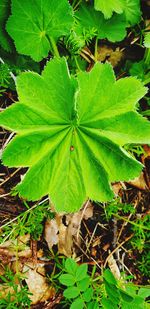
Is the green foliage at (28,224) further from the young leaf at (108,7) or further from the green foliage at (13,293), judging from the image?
the young leaf at (108,7)

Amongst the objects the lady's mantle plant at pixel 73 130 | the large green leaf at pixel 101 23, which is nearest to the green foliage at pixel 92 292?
the lady's mantle plant at pixel 73 130

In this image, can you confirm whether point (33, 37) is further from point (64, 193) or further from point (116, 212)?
point (116, 212)

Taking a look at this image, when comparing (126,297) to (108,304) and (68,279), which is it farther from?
(68,279)

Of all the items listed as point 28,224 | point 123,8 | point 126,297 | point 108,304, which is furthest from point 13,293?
point 123,8

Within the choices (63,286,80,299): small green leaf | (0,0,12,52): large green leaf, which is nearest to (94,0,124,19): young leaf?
(0,0,12,52): large green leaf

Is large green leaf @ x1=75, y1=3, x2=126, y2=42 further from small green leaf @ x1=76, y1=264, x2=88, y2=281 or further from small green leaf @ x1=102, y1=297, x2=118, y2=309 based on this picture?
small green leaf @ x1=102, y1=297, x2=118, y2=309

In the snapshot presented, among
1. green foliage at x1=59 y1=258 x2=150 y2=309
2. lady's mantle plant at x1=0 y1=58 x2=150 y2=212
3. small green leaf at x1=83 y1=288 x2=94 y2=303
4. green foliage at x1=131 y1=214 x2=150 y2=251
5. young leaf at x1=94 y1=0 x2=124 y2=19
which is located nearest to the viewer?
lady's mantle plant at x1=0 y1=58 x2=150 y2=212

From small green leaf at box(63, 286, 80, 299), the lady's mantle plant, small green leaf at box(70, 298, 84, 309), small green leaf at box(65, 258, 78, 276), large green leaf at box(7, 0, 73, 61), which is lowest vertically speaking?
small green leaf at box(70, 298, 84, 309)
